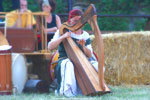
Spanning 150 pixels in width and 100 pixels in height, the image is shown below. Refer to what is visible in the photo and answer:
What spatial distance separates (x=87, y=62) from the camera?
4387 mm

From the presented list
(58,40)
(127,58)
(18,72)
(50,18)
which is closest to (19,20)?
(58,40)

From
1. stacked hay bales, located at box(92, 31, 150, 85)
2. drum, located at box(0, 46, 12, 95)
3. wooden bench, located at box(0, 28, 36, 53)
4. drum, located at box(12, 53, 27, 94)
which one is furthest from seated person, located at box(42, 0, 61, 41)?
drum, located at box(0, 46, 12, 95)

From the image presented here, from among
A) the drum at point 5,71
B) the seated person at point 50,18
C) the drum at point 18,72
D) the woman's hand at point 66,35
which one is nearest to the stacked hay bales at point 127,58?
the seated person at point 50,18

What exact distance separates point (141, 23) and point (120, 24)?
52cm

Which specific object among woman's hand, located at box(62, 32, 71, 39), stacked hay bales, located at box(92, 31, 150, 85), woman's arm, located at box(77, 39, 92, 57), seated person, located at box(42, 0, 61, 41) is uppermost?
seated person, located at box(42, 0, 61, 41)

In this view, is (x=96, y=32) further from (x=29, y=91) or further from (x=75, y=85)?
(x=29, y=91)

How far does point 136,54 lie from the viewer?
578 cm

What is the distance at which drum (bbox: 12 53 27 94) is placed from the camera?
437cm

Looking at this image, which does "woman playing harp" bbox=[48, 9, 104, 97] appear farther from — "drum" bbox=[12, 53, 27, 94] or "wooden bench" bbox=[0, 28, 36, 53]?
"drum" bbox=[12, 53, 27, 94]

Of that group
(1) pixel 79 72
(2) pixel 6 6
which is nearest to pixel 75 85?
(1) pixel 79 72

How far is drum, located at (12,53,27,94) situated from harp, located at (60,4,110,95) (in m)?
0.56

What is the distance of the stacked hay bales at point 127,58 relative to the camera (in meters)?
5.67

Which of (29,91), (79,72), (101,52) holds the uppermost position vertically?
(101,52)

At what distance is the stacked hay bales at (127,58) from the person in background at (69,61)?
0.98 m
